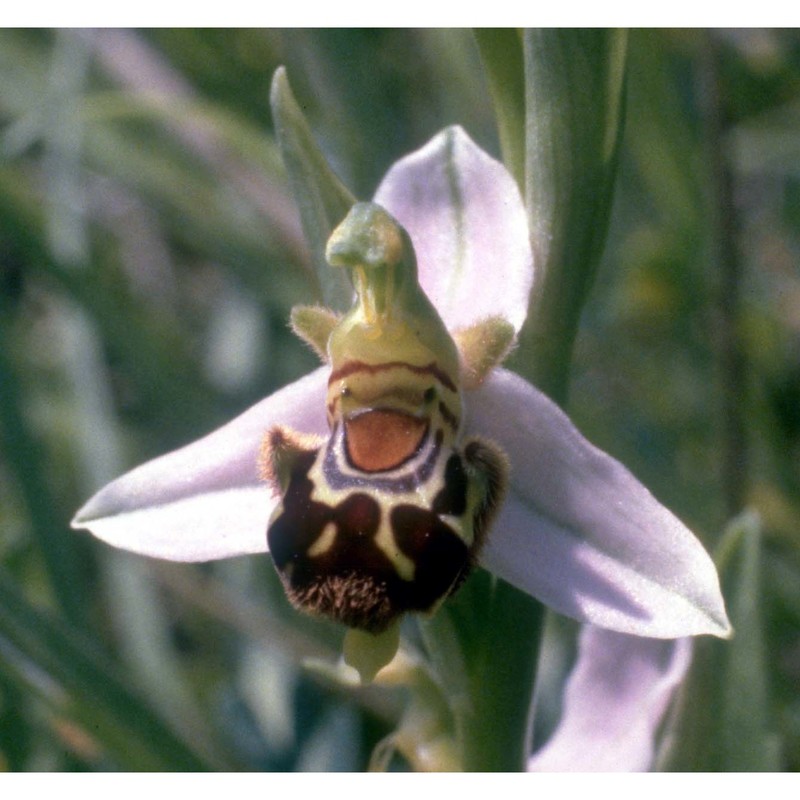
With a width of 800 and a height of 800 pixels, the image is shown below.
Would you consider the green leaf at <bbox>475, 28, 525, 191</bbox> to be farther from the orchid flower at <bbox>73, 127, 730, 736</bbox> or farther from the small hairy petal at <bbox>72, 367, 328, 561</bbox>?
the small hairy petal at <bbox>72, 367, 328, 561</bbox>

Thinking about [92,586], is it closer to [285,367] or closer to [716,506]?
[285,367]

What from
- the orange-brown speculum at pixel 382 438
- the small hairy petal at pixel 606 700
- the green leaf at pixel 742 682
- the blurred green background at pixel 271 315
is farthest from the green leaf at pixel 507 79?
the blurred green background at pixel 271 315

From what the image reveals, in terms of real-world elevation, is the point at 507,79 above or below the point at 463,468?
above

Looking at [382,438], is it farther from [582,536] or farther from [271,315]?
[271,315]

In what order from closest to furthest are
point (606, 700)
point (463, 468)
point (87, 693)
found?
point (463, 468), point (87, 693), point (606, 700)

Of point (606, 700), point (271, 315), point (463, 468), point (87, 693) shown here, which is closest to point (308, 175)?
point (463, 468)

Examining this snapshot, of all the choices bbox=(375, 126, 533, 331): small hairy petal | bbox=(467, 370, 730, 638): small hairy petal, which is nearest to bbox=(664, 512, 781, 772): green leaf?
bbox=(467, 370, 730, 638): small hairy petal

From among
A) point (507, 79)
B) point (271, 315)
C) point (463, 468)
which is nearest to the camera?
point (463, 468)
